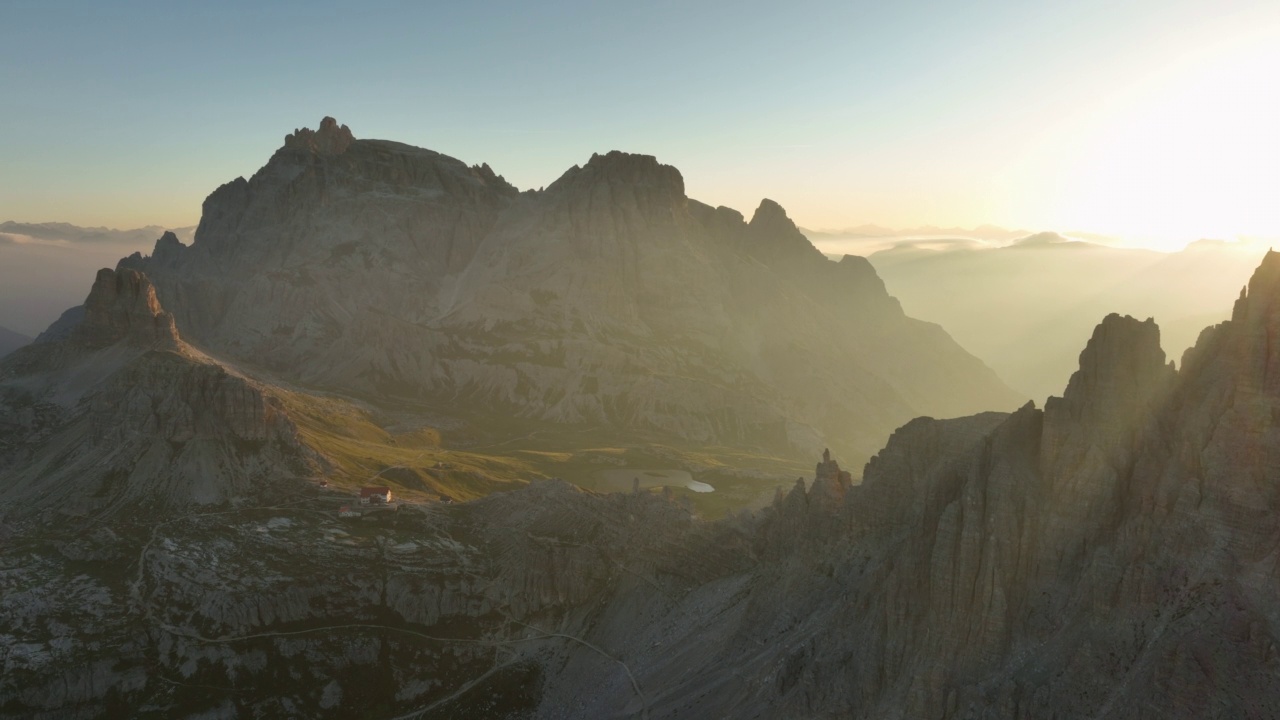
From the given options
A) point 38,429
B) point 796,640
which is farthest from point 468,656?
point 38,429

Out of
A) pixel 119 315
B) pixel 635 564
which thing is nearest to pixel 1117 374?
pixel 635 564

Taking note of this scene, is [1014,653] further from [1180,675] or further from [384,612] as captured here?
[384,612]

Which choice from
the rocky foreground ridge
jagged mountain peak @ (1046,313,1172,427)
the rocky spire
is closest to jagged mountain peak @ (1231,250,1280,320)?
the rocky foreground ridge

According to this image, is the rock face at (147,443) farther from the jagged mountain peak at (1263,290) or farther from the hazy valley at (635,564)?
the jagged mountain peak at (1263,290)

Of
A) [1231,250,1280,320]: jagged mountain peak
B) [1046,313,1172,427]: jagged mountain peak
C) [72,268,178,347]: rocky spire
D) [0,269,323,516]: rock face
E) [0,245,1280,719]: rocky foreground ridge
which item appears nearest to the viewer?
[0,245,1280,719]: rocky foreground ridge

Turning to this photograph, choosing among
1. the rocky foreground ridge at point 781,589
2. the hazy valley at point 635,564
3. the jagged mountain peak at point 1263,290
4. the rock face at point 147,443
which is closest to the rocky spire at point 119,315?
the hazy valley at point 635,564

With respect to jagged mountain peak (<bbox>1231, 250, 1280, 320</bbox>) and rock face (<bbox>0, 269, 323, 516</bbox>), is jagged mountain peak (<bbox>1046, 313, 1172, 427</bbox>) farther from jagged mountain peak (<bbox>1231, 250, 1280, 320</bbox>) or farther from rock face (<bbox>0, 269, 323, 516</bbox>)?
rock face (<bbox>0, 269, 323, 516</bbox>)

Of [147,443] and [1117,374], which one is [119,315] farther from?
[1117,374]
